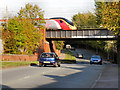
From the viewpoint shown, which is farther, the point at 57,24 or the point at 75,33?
the point at 57,24

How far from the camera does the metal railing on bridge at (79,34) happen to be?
65.3 metres

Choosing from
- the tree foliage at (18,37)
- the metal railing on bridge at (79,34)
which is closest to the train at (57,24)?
the metal railing on bridge at (79,34)

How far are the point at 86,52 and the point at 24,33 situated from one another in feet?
236

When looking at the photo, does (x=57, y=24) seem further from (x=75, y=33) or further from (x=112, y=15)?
(x=112, y=15)

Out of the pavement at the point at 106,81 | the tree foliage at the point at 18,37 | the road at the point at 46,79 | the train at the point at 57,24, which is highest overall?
the train at the point at 57,24

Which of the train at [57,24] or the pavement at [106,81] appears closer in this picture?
the pavement at [106,81]

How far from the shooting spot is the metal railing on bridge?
214 feet

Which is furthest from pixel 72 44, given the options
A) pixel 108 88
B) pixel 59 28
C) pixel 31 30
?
pixel 108 88

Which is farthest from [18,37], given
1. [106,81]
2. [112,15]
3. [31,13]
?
[106,81]

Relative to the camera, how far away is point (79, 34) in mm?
67438

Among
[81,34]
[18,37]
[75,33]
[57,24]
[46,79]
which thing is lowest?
[46,79]

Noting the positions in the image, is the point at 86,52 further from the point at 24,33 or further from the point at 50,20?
the point at 24,33

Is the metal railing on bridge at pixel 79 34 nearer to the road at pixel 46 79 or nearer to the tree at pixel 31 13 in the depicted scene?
the tree at pixel 31 13

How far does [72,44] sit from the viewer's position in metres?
137
